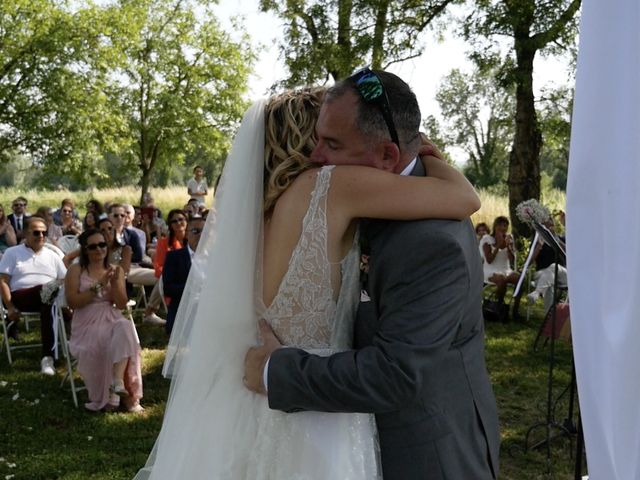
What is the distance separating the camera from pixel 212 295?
224 cm

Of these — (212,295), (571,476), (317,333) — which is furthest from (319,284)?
(571,476)

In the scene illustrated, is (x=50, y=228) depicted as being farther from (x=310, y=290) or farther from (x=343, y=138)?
(x=343, y=138)

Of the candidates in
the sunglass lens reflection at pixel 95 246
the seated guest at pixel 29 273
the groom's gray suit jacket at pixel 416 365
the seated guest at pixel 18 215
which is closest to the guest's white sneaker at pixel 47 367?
the seated guest at pixel 29 273

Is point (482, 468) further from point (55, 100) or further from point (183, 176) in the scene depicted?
point (183, 176)

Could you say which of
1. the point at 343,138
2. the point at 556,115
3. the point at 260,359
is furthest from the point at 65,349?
the point at 556,115

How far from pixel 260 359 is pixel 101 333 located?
5.14 meters

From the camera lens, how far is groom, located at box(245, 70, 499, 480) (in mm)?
1763

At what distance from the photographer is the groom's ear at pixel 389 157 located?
1901 mm

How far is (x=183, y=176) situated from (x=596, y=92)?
77.8 metres

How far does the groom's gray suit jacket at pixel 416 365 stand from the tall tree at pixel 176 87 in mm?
24003

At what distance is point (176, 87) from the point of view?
26.4 m

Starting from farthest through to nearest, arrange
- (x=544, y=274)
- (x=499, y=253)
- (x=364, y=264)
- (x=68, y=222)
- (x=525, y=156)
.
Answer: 1. (x=525, y=156)
2. (x=68, y=222)
3. (x=499, y=253)
4. (x=544, y=274)
5. (x=364, y=264)

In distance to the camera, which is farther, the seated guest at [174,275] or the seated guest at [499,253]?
the seated guest at [499,253]

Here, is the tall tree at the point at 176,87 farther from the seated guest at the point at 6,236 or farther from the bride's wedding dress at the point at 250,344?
the bride's wedding dress at the point at 250,344
